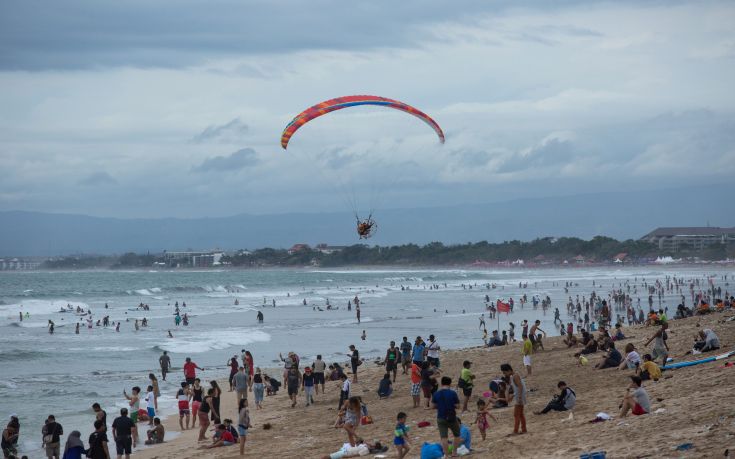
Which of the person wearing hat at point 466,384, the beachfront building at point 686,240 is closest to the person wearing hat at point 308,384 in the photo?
the person wearing hat at point 466,384

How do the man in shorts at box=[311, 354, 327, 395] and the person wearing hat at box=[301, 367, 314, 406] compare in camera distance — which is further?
the man in shorts at box=[311, 354, 327, 395]

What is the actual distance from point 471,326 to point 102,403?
24878 millimetres

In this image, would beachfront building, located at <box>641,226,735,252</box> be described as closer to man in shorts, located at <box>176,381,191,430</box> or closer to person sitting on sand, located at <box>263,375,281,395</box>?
person sitting on sand, located at <box>263,375,281,395</box>

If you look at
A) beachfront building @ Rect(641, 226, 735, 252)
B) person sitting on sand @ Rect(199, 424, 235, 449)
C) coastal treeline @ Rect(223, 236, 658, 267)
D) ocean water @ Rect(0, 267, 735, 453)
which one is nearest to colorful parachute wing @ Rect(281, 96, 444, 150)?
ocean water @ Rect(0, 267, 735, 453)

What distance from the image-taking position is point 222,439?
15.9 metres

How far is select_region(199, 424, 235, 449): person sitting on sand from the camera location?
15.8 meters

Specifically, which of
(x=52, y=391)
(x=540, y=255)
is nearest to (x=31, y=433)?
(x=52, y=391)

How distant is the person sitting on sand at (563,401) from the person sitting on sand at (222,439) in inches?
220

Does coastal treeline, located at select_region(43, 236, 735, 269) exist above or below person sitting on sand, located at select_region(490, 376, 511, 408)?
above

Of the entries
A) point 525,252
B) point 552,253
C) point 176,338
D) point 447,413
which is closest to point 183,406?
point 447,413

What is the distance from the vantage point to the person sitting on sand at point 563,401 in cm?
1380

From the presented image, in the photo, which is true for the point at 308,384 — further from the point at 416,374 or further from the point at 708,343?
the point at 708,343

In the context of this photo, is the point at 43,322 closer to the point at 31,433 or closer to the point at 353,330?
the point at 353,330

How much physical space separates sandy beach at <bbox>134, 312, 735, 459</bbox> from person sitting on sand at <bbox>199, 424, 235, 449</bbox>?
30 centimetres
